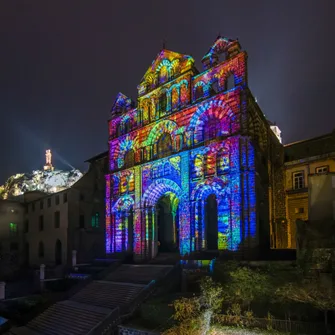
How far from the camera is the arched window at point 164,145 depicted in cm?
3372

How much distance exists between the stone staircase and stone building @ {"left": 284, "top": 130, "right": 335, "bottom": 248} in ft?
47.4

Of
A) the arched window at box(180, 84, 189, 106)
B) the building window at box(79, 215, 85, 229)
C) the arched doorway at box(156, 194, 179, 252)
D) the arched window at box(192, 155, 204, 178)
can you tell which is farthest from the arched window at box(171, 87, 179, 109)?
the building window at box(79, 215, 85, 229)

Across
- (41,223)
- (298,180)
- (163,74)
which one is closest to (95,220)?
(41,223)

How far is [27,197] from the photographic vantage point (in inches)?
1966

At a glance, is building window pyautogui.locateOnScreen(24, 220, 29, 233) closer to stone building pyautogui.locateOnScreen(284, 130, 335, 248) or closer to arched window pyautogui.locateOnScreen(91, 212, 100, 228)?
arched window pyautogui.locateOnScreen(91, 212, 100, 228)

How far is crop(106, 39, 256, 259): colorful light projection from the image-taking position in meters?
27.8

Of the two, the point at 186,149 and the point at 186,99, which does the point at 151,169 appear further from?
the point at 186,99

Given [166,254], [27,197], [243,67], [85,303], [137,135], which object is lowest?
[85,303]

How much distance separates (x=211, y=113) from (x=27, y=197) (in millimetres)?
31115

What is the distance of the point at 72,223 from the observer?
129ft

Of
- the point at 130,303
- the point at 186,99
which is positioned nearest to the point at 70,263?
the point at 130,303

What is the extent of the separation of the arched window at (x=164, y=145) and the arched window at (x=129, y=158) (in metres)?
3.62

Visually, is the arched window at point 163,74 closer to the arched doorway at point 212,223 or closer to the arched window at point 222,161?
the arched window at point 222,161

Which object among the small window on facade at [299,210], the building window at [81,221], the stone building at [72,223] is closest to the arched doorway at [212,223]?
the small window on facade at [299,210]
